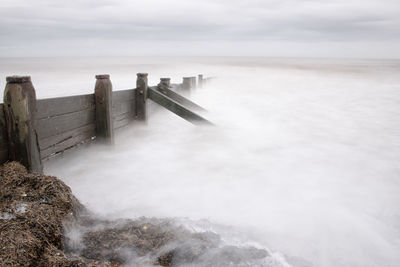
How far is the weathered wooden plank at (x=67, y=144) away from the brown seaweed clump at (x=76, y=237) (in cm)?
72

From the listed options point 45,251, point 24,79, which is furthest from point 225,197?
point 24,79

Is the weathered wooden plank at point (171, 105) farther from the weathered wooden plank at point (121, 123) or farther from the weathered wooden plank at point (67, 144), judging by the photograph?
the weathered wooden plank at point (67, 144)

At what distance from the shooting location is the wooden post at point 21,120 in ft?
9.23

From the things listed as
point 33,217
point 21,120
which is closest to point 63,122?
point 21,120

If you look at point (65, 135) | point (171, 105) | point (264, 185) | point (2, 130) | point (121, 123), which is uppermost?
point (2, 130)

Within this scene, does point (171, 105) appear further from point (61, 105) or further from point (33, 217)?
point (33, 217)

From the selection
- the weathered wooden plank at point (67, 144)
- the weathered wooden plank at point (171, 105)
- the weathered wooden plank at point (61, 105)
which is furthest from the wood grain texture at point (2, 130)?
the weathered wooden plank at point (171, 105)

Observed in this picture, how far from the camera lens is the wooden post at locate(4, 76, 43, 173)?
9.23 ft

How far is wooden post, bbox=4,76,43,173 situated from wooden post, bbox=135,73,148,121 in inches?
130

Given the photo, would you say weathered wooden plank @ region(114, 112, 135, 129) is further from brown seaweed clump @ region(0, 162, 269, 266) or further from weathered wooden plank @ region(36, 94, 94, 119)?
brown seaweed clump @ region(0, 162, 269, 266)

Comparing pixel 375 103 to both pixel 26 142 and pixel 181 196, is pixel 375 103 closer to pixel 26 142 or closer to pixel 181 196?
pixel 181 196

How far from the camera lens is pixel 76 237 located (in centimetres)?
250

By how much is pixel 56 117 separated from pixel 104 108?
3.19ft

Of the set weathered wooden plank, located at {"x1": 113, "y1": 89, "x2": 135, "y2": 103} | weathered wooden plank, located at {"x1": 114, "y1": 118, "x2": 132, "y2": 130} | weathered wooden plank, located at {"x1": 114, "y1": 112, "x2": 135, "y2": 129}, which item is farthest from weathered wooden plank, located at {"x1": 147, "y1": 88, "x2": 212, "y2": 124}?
weathered wooden plank, located at {"x1": 114, "y1": 118, "x2": 132, "y2": 130}
